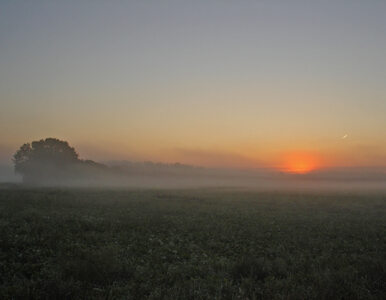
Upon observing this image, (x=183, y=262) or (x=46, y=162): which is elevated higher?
(x=46, y=162)

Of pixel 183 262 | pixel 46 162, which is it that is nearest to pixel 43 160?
pixel 46 162

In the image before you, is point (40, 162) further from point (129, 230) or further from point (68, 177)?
point (129, 230)

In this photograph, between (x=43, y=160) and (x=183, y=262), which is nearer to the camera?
(x=183, y=262)

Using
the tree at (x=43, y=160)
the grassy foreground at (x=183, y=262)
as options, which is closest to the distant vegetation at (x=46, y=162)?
the tree at (x=43, y=160)

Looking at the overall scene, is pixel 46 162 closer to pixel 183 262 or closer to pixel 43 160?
pixel 43 160

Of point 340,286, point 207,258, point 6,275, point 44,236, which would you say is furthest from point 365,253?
point 44,236

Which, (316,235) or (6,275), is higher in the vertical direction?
(6,275)

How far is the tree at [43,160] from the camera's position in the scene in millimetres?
83062

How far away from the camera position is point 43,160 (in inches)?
3314

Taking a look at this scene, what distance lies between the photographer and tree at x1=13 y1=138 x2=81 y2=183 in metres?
83.1

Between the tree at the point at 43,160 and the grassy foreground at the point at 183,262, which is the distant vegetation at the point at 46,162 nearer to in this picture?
the tree at the point at 43,160

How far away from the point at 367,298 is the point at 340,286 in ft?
2.46

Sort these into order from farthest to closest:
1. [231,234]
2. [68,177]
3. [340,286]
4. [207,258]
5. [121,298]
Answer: [68,177]
[231,234]
[207,258]
[340,286]
[121,298]

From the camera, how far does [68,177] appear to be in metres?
91.6
